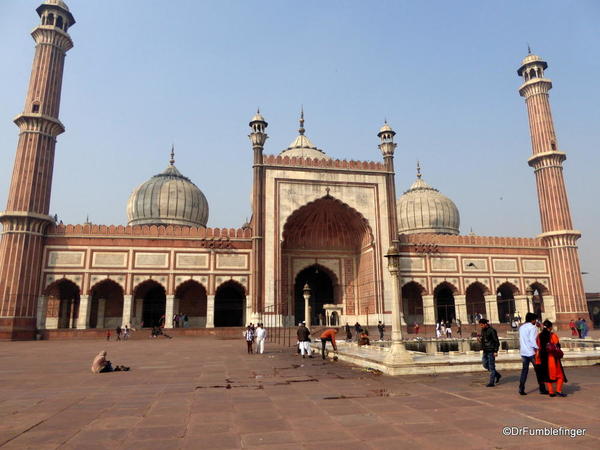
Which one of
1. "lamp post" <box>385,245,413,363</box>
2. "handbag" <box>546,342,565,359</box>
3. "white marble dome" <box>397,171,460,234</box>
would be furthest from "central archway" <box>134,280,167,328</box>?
"handbag" <box>546,342,565,359</box>

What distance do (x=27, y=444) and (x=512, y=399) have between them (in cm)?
620

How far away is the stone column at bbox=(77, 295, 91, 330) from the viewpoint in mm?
24266

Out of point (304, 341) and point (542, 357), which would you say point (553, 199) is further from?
point (542, 357)

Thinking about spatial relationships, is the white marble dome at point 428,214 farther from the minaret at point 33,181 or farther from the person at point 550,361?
the person at point 550,361

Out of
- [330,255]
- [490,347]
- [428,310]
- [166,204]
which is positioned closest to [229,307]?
[330,255]

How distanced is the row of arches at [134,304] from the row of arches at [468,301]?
1281 centimetres

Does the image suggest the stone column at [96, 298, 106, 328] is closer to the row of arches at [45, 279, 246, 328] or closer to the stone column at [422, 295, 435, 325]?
the row of arches at [45, 279, 246, 328]

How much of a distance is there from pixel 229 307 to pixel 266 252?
20.6 ft

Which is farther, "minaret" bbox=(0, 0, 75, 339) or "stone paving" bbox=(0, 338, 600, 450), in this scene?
"minaret" bbox=(0, 0, 75, 339)

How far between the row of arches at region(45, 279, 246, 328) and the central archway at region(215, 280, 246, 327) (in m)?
0.07

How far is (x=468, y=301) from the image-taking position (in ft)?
110

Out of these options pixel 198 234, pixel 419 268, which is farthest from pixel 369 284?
pixel 198 234

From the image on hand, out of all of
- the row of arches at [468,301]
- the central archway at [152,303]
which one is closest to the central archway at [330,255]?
the row of arches at [468,301]

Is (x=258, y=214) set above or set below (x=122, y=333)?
above
